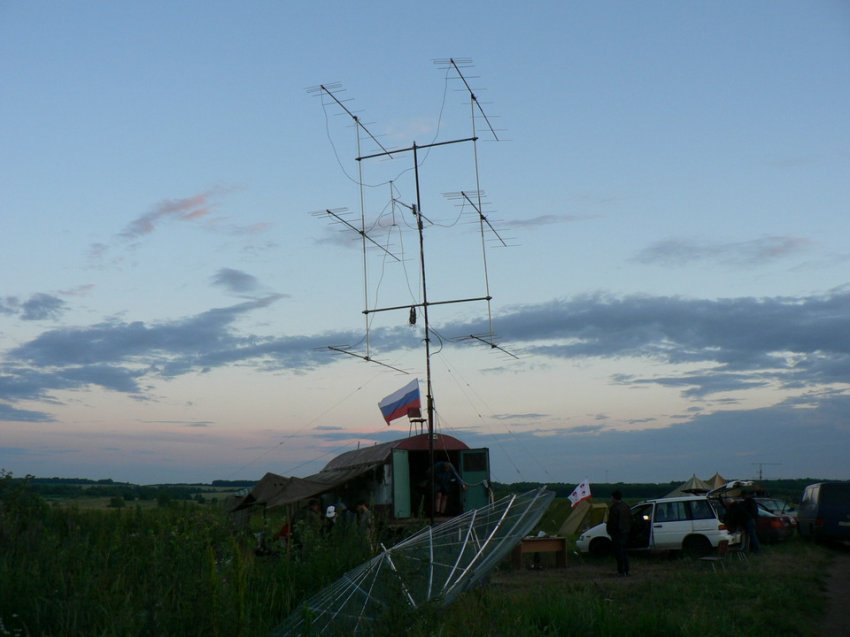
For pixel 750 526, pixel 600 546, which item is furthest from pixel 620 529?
pixel 750 526

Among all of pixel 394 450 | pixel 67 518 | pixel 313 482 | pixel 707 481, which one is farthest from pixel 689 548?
pixel 707 481

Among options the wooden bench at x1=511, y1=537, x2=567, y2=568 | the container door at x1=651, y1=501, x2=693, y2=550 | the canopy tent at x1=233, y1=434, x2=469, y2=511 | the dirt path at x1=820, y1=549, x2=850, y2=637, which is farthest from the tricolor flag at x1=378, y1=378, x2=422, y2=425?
the dirt path at x1=820, y1=549, x2=850, y2=637

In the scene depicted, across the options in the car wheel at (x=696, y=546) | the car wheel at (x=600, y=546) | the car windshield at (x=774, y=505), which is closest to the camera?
the car wheel at (x=696, y=546)

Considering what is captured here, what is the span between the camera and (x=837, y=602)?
15602 mm

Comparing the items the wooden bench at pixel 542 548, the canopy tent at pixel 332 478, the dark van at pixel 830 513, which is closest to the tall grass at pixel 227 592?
the wooden bench at pixel 542 548

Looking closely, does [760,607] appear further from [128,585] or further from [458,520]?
[128,585]

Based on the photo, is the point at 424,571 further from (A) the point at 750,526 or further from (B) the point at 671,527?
(A) the point at 750,526

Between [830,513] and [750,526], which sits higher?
[830,513]

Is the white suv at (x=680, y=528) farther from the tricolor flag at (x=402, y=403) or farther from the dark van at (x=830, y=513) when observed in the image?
the tricolor flag at (x=402, y=403)

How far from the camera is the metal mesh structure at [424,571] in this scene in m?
9.50

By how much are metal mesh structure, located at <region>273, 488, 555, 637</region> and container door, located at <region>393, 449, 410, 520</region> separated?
900 centimetres

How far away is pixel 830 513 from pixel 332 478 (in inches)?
550

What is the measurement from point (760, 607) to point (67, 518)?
999cm

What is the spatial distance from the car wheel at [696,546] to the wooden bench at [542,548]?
3.04 m
